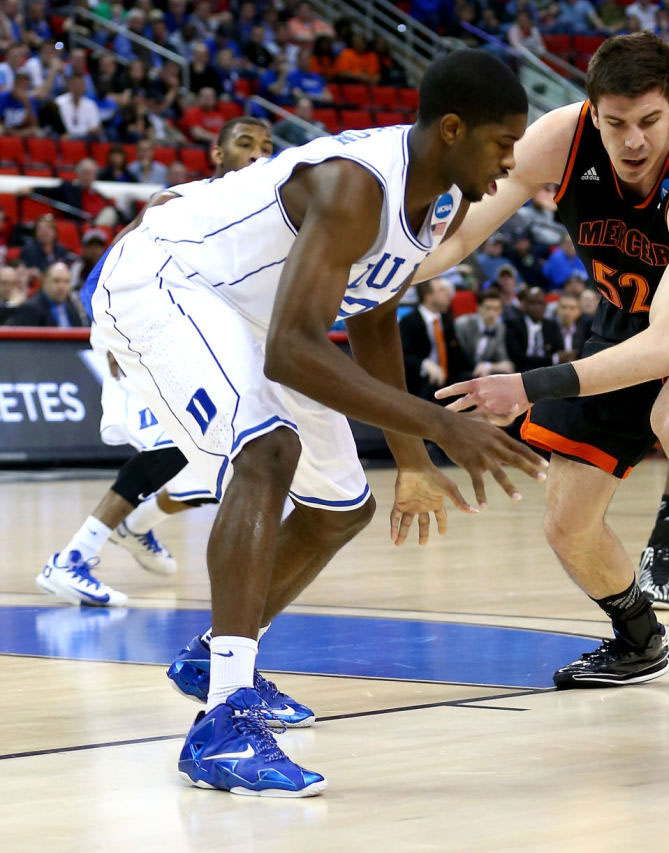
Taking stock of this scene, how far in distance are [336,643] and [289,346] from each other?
2.11 m

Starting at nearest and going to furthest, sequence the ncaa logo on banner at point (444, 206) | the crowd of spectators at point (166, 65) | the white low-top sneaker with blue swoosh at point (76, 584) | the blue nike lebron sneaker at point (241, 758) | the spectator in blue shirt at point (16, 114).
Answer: the blue nike lebron sneaker at point (241, 758) → the ncaa logo on banner at point (444, 206) → the white low-top sneaker with blue swoosh at point (76, 584) → the spectator in blue shirt at point (16, 114) → the crowd of spectators at point (166, 65)

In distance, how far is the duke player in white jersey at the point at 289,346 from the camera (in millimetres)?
3082

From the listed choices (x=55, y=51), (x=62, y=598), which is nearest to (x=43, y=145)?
(x=55, y=51)

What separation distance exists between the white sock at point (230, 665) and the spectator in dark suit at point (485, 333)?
10512 millimetres

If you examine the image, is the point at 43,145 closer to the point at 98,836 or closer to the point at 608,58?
the point at 608,58

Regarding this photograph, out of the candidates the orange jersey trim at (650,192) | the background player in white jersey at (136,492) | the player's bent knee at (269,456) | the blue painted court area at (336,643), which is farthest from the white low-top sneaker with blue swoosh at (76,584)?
the player's bent knee at (269,456)

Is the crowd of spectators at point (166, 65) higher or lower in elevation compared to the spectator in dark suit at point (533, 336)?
higher

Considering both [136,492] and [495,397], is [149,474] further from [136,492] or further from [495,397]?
[495,397]

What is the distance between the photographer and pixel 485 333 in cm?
1371

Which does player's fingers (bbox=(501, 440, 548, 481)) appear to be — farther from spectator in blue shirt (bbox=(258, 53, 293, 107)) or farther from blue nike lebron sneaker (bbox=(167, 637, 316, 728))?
spectator in blue shirt (bbox=(258, 53, 293, 107))

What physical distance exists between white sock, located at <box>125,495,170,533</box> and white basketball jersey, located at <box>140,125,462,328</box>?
282 cm

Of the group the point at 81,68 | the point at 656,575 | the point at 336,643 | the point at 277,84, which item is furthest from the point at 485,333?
the point at 336,643

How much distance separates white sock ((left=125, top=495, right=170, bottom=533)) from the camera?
642cm

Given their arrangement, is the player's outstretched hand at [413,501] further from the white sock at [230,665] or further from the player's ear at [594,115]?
the player's ear at [594,115]
